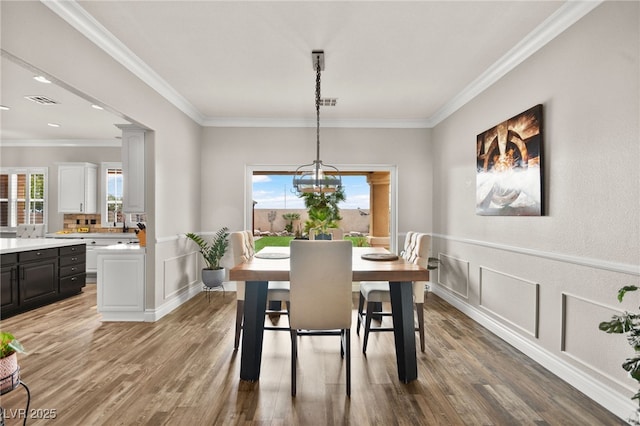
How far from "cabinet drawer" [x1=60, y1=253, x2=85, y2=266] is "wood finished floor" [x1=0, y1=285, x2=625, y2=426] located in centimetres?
148

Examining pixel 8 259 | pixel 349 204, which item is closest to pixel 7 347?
pixel 8 259

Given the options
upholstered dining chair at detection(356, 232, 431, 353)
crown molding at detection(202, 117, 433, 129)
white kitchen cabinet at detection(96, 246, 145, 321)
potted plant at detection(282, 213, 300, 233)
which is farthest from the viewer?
potted plant at detection(282, 213, 300, 233)

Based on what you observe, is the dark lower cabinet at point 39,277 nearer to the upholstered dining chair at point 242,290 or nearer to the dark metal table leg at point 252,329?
the upholstered dining chair at point 242,290

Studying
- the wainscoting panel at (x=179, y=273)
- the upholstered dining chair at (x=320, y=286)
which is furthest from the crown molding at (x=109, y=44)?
the upholstered dining chair at (x=320, y=286)

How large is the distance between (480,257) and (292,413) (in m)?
2.81

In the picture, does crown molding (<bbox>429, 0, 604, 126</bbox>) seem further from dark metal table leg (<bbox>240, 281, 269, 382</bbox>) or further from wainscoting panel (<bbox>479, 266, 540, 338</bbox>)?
dark metal table leg (<bbox>240, 281, 269, 382</bbox>)

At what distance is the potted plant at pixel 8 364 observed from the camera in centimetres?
163

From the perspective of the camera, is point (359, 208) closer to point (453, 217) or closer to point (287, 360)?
point (453, 217)

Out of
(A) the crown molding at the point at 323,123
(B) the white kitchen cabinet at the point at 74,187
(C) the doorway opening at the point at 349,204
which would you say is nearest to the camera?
(A) the crown molding at the point at 323,123

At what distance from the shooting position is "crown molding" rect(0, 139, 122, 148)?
23.7 feet

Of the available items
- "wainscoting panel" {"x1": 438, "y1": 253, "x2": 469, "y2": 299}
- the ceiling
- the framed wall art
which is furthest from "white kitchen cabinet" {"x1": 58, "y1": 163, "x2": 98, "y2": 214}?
the framed wall art

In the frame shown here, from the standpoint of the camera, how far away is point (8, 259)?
438 centimetres

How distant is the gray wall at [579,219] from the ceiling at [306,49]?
0.33 meters

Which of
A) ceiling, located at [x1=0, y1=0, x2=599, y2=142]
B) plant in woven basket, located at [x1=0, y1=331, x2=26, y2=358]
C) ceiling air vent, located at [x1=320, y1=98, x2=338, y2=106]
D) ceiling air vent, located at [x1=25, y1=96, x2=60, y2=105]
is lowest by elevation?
plant in woven basket, located at [x1=0, y1=331, x2=26, y2=358]
